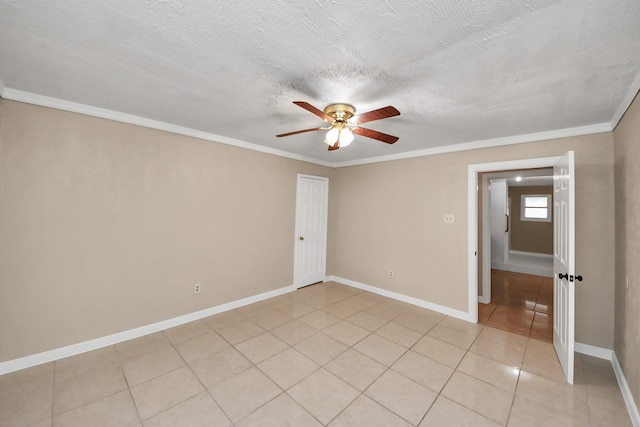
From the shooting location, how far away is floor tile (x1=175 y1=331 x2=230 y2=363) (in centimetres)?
245

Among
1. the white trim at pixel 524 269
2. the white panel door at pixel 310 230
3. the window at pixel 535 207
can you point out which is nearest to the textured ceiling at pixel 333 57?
the white panel door at pixel 310 230

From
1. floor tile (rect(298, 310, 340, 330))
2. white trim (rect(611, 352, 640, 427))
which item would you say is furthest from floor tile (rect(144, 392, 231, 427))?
white trim (rect(611, 352, 640, 427))

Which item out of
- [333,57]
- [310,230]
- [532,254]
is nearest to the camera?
[333,57]

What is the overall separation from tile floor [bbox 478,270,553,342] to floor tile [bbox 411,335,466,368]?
98 centimetres

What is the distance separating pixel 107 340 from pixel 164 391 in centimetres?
116

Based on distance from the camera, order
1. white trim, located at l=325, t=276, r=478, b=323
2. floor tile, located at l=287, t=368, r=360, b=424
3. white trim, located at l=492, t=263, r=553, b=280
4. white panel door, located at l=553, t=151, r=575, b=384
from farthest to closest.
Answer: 1. white trim, located at l=492, t=263, r=553, b=280
2. white trim, located at l=325, t=276, r=478, b=323
3. white panel door, located at l=553, t=151, r=575, b=384
4. floor tile, located at l=287, t=368, r=360, b=424

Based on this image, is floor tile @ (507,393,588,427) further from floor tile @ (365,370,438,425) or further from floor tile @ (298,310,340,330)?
floor tile @ (298,310,340,330)

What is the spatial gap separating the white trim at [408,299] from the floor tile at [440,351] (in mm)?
823

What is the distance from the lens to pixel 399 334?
295 centimetres

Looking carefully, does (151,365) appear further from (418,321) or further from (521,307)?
(521,307)

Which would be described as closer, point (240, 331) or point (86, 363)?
point (86, 363)

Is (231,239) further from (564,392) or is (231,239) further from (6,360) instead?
(564,392)

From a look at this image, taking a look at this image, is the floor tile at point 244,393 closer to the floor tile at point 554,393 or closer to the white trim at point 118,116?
the floor tile at point 554,393

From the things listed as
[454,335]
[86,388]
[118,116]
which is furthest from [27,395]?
[454,335]
